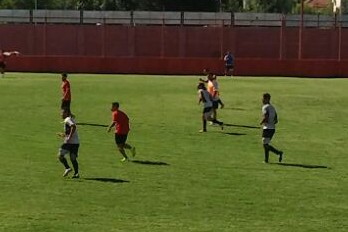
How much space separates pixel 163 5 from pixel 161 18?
17661 millimetres

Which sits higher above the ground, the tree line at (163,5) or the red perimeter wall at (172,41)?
the tree line at (163,5)

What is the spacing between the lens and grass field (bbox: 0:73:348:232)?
44.7 ft

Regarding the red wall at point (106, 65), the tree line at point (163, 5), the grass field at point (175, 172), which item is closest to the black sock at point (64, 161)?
the grass field at point (175, 172)

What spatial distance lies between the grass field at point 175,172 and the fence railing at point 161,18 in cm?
3723

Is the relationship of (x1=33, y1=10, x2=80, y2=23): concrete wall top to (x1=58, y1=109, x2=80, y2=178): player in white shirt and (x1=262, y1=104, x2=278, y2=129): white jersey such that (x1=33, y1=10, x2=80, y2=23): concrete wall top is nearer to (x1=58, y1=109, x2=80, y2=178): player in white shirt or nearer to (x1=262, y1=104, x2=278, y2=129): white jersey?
(x1=262, y1=104, x2=278, y2=129): white jersey

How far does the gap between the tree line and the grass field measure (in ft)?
180

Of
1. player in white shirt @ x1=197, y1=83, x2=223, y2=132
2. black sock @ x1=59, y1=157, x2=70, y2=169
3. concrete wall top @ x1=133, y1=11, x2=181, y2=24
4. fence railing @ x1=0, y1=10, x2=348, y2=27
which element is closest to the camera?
black sock @ x1=59, y1=157, x2=70, y2=169

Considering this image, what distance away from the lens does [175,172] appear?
18172 millimetres

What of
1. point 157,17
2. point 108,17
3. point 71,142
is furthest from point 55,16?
point 71,142

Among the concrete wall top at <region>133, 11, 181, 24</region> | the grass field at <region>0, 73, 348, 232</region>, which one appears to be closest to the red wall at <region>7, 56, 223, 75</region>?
the concrete wall top at <region>133, 11, 181, 24</region>

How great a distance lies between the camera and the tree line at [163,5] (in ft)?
290

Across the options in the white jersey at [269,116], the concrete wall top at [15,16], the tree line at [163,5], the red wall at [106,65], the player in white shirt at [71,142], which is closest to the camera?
the player in white shirt at [71,142]

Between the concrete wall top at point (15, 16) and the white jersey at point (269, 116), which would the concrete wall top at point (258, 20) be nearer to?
the concrete wall top at point (15, 16)

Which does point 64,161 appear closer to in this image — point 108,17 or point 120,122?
point 120,122
